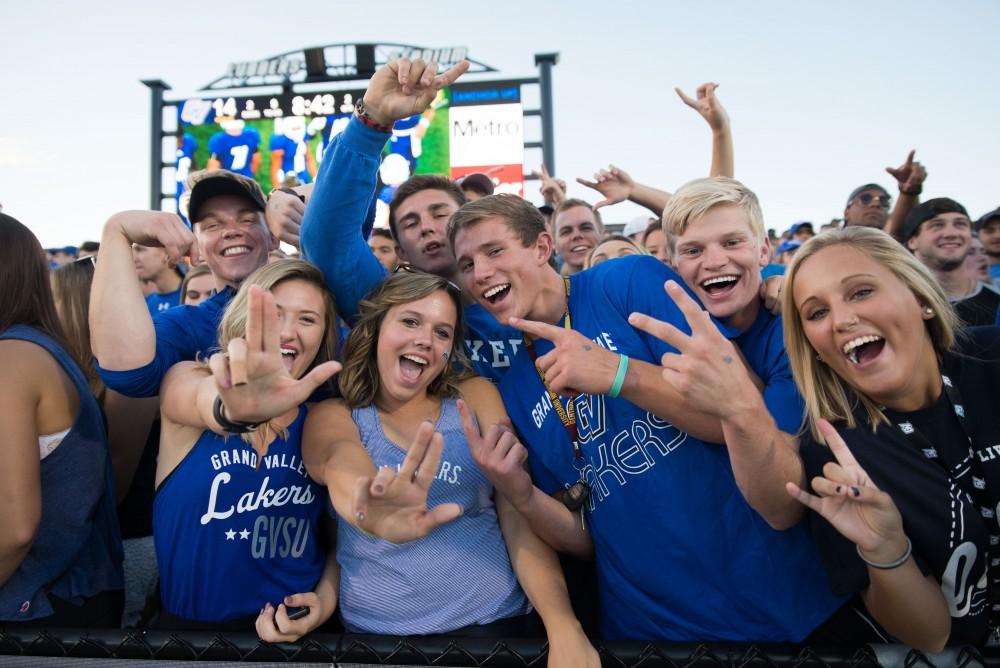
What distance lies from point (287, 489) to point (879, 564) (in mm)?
1533

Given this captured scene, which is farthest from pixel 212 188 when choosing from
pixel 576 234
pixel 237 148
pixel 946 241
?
pixel 237 148

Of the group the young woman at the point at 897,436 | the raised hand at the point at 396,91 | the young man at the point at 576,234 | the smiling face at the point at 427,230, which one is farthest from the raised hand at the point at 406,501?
the young man at the point at 576,234

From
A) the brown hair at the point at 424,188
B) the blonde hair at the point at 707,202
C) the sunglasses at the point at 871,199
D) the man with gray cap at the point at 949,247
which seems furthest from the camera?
the sunglasses at the point at 871,199

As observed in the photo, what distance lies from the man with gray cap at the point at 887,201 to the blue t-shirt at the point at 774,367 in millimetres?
3115

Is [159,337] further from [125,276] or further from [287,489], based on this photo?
[287,489]

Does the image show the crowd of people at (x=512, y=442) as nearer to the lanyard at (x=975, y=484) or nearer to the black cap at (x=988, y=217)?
the lanyard at (x=975, y=484)

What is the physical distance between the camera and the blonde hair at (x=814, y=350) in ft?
5.47

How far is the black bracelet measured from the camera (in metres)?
1.63

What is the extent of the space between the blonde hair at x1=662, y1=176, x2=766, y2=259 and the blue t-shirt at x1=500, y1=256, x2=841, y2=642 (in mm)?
291

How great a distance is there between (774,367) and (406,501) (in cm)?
112

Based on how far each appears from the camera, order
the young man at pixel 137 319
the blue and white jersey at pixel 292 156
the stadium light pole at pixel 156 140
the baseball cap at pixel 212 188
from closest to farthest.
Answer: the young man at pixel 137 319
the baseball cap at pixel 212 188
the blue and white jersey at pixel 292 156
the stadium light pole at pixel 156 140

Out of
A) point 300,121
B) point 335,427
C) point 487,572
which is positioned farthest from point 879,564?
point 300,121

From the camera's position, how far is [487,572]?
1.89m

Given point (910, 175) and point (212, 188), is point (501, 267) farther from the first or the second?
point (910, 175)
